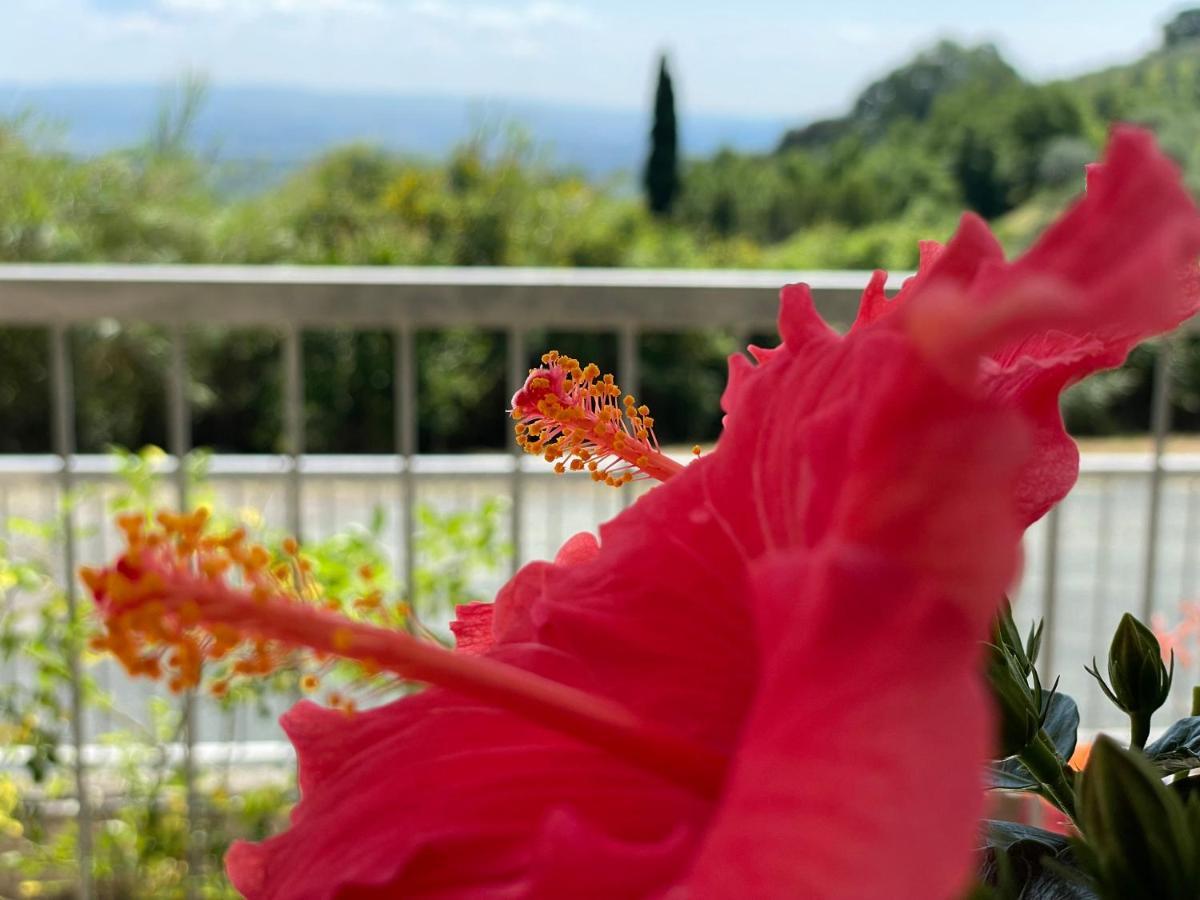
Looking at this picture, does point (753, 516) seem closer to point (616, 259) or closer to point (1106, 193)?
point (1106, 193)

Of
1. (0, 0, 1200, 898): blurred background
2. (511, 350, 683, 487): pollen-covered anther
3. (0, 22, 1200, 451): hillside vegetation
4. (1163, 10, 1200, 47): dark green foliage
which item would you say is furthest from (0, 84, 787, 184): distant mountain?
(511, 350, 683, 487): pollen-covered anther

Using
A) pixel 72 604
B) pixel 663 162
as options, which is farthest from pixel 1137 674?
pixel 663 162

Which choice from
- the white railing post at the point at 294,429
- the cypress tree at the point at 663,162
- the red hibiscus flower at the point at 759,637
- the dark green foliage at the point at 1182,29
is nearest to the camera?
the red hibiscus flower at the point at 759,637

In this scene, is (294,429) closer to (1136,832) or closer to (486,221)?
(1136,832)

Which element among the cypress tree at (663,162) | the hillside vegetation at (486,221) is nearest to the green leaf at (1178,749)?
the hillside vegetation at (486,221)

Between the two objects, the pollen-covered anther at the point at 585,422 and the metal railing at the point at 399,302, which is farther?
the metal railing at the point at 399,302

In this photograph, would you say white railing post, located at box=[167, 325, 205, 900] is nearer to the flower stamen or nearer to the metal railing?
the metal railing

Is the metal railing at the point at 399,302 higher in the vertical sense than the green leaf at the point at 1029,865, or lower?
higher

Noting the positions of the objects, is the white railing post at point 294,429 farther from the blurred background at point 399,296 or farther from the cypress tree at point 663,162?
the cypress tree at point 663,162

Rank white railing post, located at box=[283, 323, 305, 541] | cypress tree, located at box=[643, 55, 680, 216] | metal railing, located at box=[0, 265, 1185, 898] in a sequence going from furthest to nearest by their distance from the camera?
cypress tree, located at box=[643, 55, 680, 216] < white railing post, located at box=[283, 323, 305, 541] < metal railing, located at box=[0, 265, 1185, 898]
